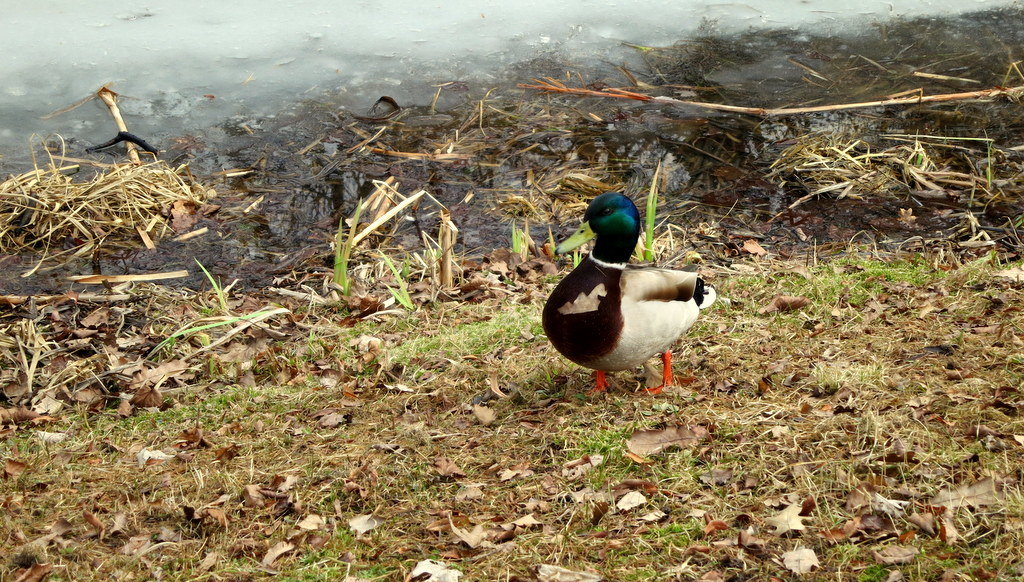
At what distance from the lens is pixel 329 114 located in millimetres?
6762

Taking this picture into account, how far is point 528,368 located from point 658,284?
28.4 inches

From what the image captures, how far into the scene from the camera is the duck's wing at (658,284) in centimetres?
321

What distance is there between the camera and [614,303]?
3135mm


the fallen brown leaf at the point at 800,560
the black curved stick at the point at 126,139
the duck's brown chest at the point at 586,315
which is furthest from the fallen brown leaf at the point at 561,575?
the black curved stick at the point at 126,139

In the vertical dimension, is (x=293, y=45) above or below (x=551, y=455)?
above

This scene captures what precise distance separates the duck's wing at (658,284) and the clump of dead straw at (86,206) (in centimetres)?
340

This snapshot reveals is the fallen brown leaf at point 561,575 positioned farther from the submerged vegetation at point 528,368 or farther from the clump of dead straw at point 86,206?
the clump of dead straw at point 86,206

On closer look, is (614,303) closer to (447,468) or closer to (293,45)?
(447,468)

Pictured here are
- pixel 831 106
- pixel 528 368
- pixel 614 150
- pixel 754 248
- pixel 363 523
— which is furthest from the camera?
pixel 831 106

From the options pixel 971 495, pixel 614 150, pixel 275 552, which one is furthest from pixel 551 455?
pixel 614 150

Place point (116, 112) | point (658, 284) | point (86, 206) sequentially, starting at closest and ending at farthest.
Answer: point (658, 284)
point (86, 206)
point (116, 112)


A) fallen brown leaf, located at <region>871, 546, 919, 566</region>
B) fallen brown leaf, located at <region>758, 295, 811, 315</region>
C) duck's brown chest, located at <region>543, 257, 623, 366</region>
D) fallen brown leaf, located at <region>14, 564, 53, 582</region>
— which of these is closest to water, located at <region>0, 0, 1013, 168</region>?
fallen brown leaf, located at <region>758, 295, 811, 315</region>

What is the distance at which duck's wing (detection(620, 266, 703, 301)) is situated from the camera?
321cm

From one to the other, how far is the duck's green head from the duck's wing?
94mm
